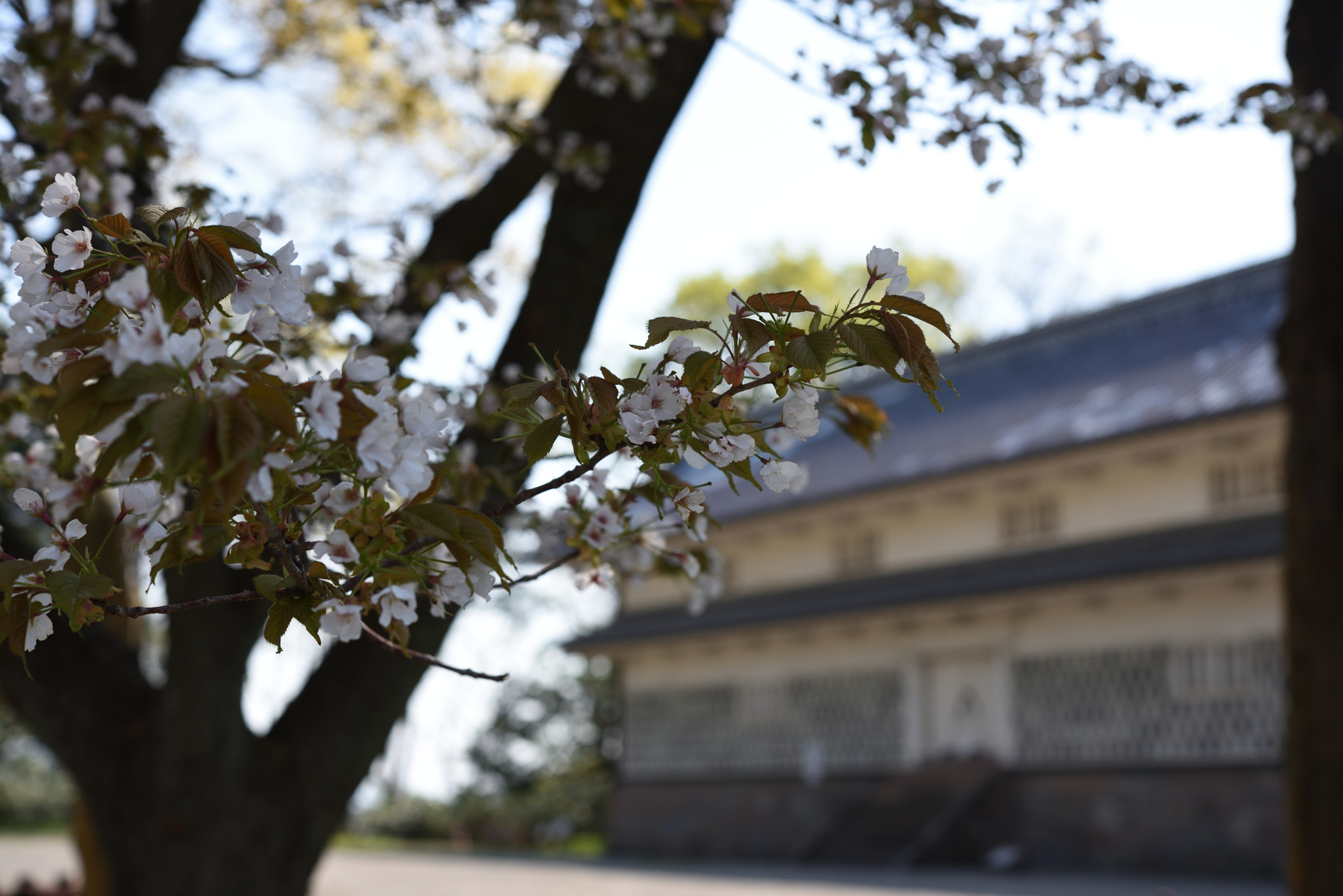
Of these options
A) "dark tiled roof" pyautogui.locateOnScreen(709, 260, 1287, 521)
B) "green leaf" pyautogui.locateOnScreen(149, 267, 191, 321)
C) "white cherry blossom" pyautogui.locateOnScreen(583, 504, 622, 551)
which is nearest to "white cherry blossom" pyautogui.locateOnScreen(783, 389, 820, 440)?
"green leaf" pyautogui.locateOnScreen(149, 267, 191, 321)

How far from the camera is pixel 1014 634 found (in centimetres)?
1914

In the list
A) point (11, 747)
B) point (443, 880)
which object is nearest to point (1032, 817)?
point (443, 880)

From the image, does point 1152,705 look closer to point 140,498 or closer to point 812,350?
point 812,350

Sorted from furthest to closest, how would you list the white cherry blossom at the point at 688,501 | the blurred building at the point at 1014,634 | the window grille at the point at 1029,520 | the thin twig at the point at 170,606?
the window grille at the point at 1029,520, the blurred building at the point at 1014,634, the white cherry blossom at the point at 688,501, the thin twig at the point at 170,606

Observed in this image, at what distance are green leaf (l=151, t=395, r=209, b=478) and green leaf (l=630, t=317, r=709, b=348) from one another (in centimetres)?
61

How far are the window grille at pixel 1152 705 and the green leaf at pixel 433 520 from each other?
16683 millimetres

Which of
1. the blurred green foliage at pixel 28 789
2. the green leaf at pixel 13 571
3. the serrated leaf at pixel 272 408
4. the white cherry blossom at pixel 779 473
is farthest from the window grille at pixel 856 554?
the blurred green foliage at pixel 28 789

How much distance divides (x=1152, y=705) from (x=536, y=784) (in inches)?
798

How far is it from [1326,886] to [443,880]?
45.5ft

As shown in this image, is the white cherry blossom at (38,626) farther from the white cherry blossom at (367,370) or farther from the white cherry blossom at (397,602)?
the white cherry blossom at (367,370)

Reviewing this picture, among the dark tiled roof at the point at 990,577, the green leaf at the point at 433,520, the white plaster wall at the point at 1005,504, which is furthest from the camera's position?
the white plaster wall at the point at 1005,504

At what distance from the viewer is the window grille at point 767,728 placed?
2089 cm

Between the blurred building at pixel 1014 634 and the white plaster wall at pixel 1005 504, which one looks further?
the white plaster wall at pixel 1005 504

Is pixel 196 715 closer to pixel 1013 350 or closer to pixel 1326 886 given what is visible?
pixel 1326 886
